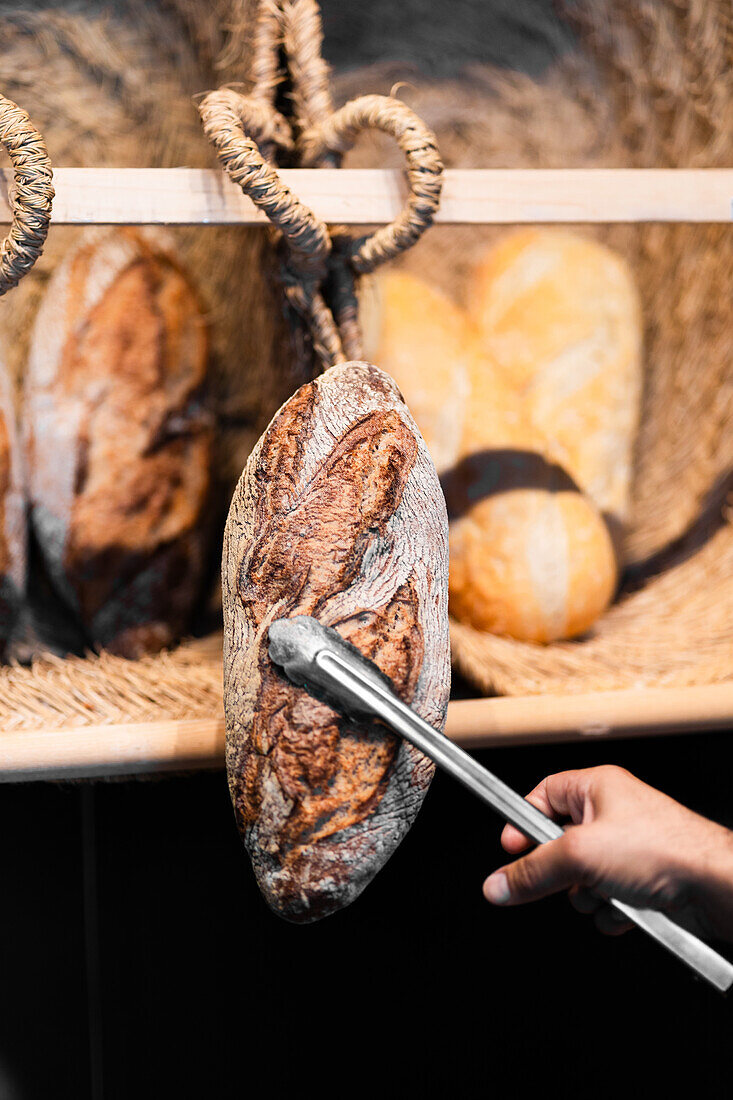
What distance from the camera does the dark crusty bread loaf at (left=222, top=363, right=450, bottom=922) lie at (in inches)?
14.7

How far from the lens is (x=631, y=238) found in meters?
0.75

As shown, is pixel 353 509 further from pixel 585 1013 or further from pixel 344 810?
pixel 585 1013

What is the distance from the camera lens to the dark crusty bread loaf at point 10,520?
1.83 ft

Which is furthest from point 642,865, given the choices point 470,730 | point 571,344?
point 571,344

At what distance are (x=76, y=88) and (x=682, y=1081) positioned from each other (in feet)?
3.27

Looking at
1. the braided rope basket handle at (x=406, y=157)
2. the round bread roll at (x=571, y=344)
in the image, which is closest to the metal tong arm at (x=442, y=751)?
the braided rope basket handle at (x=406, y=157)

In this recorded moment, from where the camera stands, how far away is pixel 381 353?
2.00 ft

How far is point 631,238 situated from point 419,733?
60 cm

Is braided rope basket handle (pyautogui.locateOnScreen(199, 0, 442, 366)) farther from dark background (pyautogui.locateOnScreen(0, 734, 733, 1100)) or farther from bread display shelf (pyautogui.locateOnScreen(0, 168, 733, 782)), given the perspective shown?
dark background (pyautogui.locateOnScreen(0, 734, 733, 1100))

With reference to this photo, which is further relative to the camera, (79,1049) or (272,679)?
(79,1049)

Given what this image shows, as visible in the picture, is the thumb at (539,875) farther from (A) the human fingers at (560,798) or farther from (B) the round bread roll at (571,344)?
(B) the round bread roll at (571,344)

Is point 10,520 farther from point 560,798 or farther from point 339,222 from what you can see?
point 560,798

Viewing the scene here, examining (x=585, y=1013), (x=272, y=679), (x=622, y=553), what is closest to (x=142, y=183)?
(x=272, y=679)

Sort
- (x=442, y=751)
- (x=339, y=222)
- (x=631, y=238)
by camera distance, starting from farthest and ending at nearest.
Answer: (x=631, y=238) → (x=339, y=222) → (x=442, y=751)
